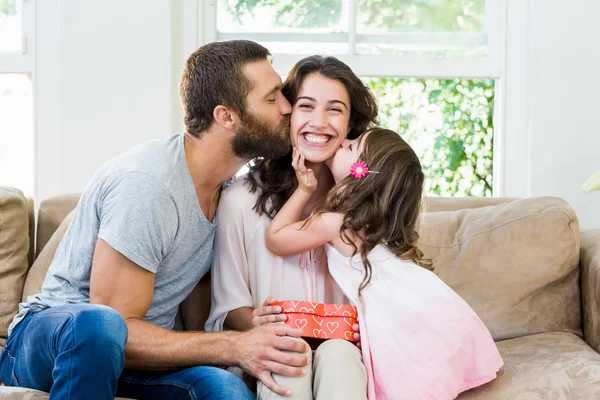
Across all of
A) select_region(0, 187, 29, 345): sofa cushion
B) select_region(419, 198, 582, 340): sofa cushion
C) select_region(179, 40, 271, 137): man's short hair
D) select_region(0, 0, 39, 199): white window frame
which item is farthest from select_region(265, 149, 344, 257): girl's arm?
select_region(0, 0, 39, 199): white window frame

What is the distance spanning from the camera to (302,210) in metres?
2.10

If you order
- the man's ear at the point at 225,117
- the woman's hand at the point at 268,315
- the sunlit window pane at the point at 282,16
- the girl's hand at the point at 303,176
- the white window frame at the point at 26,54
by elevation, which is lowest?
the woman's hand at the point at 268,315

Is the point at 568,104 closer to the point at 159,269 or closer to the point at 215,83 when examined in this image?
the point at 215,83

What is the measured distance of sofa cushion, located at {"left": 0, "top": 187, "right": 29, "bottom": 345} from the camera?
2.24 m

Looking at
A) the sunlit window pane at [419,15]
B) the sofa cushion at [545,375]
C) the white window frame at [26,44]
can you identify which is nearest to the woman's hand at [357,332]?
the sofa cushion at [545,375]

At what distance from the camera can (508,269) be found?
88.7 inches

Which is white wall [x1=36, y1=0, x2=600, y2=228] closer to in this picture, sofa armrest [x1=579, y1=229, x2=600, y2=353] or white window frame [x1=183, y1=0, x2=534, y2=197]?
white window frame [x1=183, y1=0, x2=534, y2=197]

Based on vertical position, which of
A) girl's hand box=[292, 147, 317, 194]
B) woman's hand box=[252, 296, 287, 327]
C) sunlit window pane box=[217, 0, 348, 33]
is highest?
sunlit window pane box=[217, 0, 348, 33]

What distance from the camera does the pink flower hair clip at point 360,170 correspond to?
196 cm

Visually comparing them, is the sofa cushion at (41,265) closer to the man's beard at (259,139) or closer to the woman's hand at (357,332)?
the man's beard at (259,139)

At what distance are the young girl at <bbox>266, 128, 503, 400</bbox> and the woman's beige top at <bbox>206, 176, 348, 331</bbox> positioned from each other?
0.23ft

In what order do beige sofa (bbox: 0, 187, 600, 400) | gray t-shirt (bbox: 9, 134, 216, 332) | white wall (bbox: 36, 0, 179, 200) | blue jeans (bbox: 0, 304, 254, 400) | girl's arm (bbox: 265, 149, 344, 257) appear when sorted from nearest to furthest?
blue jeans (bbox: 0, 304, 254, 400), gray t-shirt (bbox: 9, 134, 216, 332), girl's arm (bbox: 265, 149, 344, 257), beige sofa (bbox: 0, 187, 600, 400), white wall (bbox: 36, 0, 179, 200)

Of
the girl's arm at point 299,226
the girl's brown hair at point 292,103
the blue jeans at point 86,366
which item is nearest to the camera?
the blue jeans at point 86,366

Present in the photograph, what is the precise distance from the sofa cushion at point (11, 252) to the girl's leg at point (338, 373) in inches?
41.8
